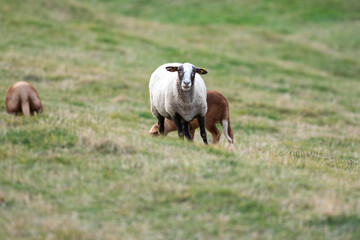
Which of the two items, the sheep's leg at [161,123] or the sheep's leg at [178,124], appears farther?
the sheep's leg at [161,123]

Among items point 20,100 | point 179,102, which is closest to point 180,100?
point 179,102

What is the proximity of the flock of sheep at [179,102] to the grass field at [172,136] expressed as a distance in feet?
2.21

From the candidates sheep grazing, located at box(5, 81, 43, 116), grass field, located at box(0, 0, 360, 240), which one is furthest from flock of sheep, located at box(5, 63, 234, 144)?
grass field, located at box(0, 0, 360, 240)

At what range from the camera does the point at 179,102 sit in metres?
9.15

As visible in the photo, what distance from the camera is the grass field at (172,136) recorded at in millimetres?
5359

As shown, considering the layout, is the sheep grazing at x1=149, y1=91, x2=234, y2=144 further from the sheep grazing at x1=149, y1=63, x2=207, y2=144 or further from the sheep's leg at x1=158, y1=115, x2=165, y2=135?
the sheep grazing at x1=149, y1=63, x2=207, y2=144

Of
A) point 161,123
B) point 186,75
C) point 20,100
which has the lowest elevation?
point 161,123

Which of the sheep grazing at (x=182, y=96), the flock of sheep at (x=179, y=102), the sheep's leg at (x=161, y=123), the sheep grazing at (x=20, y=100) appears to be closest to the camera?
the sheep grazing at (x=182, y=96)

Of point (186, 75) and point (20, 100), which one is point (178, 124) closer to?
point (186, 75)

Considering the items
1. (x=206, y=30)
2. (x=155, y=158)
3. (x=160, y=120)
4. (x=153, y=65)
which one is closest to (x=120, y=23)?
(x=206, y=30)

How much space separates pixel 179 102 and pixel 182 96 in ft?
0.55

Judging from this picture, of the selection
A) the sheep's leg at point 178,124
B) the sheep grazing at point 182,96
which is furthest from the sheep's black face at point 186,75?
the sheep's leg at point 178,124

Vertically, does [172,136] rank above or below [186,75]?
below

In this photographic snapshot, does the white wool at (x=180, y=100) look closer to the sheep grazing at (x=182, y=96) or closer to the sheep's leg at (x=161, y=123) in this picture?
the sheep grazing at (x=182, y=96)
